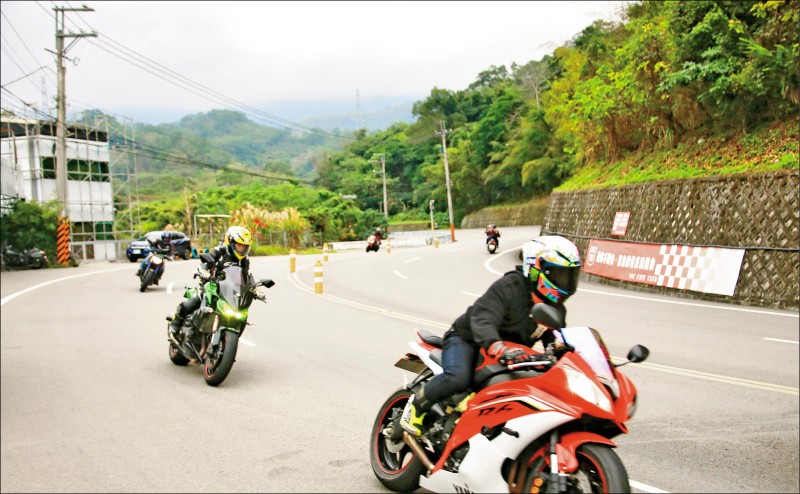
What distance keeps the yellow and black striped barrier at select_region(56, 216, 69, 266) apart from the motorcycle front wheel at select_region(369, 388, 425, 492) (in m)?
2.79

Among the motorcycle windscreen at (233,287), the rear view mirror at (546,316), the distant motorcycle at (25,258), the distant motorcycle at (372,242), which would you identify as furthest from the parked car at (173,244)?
the distant motorcycle at (25,258)

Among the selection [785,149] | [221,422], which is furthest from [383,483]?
[785,149]

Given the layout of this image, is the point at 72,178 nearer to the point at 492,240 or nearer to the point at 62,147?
the point at 62,147

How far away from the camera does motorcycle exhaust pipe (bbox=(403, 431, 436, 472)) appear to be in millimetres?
2627

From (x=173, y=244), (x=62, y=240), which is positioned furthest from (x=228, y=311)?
(x=62, y=240)

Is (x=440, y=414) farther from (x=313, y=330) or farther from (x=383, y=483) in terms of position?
(x=313, y=330)

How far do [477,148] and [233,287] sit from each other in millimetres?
1602

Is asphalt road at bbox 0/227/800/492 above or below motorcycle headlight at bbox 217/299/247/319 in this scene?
below

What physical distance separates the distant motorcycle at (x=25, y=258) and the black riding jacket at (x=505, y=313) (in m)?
4.38

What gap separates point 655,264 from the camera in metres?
2.96

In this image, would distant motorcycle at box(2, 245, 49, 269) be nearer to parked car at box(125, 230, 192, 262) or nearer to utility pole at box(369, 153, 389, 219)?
parked car at box(125, 230, 192, 262)

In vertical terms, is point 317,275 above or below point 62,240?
below

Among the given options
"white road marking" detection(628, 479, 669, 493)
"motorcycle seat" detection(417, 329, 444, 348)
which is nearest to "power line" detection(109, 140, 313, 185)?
"motorcycle seat" detection(417, 329, 444, 348)

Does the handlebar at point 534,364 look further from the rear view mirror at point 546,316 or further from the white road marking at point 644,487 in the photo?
the white road marking at point 644,487
